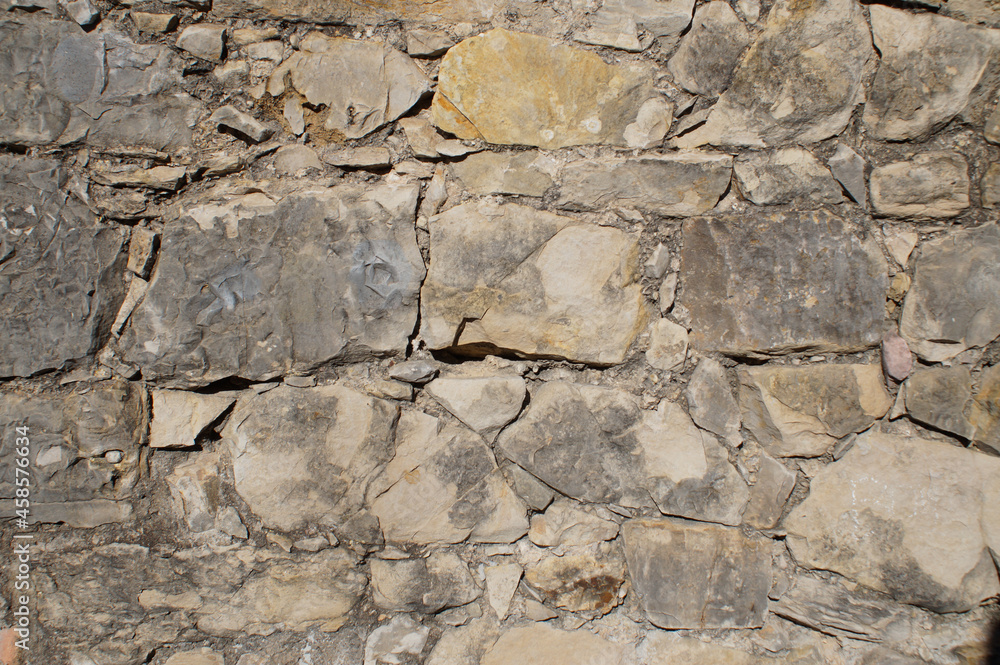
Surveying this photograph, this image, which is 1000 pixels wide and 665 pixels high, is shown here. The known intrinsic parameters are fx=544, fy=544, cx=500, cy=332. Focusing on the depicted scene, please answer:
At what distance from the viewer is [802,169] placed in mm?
1115

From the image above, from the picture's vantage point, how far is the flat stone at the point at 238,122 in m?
1.11

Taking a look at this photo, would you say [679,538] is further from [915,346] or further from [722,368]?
[915,346]

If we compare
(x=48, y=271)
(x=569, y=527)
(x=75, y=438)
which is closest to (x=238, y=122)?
(x=48, y=271)

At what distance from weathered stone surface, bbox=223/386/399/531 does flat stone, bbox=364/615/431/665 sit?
273 mm

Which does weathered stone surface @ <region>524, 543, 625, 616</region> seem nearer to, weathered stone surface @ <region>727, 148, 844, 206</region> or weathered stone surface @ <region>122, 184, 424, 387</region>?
weathered stone surface @ <region>122, 184, 424, 387</region>

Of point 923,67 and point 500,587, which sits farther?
point 500,587

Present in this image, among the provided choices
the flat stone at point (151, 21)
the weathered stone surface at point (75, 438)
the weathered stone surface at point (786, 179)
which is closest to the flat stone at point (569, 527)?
the weathered stone surface at point (786, 179)

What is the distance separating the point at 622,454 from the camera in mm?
1157

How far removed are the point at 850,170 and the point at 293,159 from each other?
114 centimetres

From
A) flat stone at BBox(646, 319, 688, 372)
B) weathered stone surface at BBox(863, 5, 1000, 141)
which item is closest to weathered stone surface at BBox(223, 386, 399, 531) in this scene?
flat stone at BBox(646, 319, 688, 372)

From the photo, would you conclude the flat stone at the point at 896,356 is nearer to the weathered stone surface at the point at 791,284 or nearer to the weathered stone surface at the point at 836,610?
the weathered stone surface at the point at 791,284

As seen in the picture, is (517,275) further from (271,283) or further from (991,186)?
(991,186)

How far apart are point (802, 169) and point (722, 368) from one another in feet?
1.44

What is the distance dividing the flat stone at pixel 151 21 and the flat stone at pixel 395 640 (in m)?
1.31
